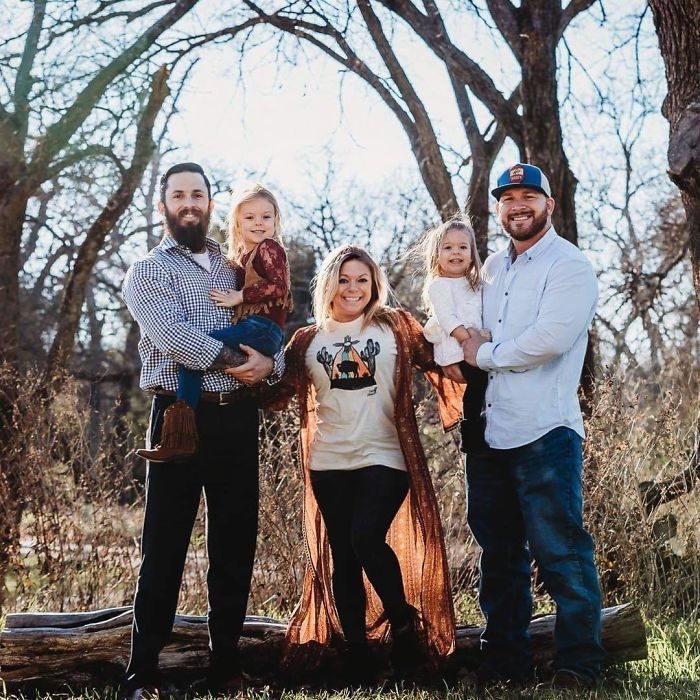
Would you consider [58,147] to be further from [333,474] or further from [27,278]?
[27,278]

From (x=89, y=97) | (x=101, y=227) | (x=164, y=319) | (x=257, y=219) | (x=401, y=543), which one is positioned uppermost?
(x=89, y=97)

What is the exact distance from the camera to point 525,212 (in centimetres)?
439

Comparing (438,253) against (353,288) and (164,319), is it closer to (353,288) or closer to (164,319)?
(353,288)

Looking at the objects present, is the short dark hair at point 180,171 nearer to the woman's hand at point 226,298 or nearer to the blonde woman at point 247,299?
the blonde woman at point 247,299

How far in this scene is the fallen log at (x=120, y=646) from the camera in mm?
4562

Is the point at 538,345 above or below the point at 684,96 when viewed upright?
below

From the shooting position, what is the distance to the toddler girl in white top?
4.47 m

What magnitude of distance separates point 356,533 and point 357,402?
61 centimetres

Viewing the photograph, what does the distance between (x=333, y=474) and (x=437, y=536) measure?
656mm

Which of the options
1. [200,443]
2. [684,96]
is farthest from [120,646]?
[684,96]

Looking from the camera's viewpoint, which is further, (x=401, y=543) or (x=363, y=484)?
(x=401, y=543)

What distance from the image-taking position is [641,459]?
22.2 ft

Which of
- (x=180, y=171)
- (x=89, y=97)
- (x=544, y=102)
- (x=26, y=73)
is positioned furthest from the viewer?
(x=89, y=97)

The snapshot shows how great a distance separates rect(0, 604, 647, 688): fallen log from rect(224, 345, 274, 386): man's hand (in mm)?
1343
